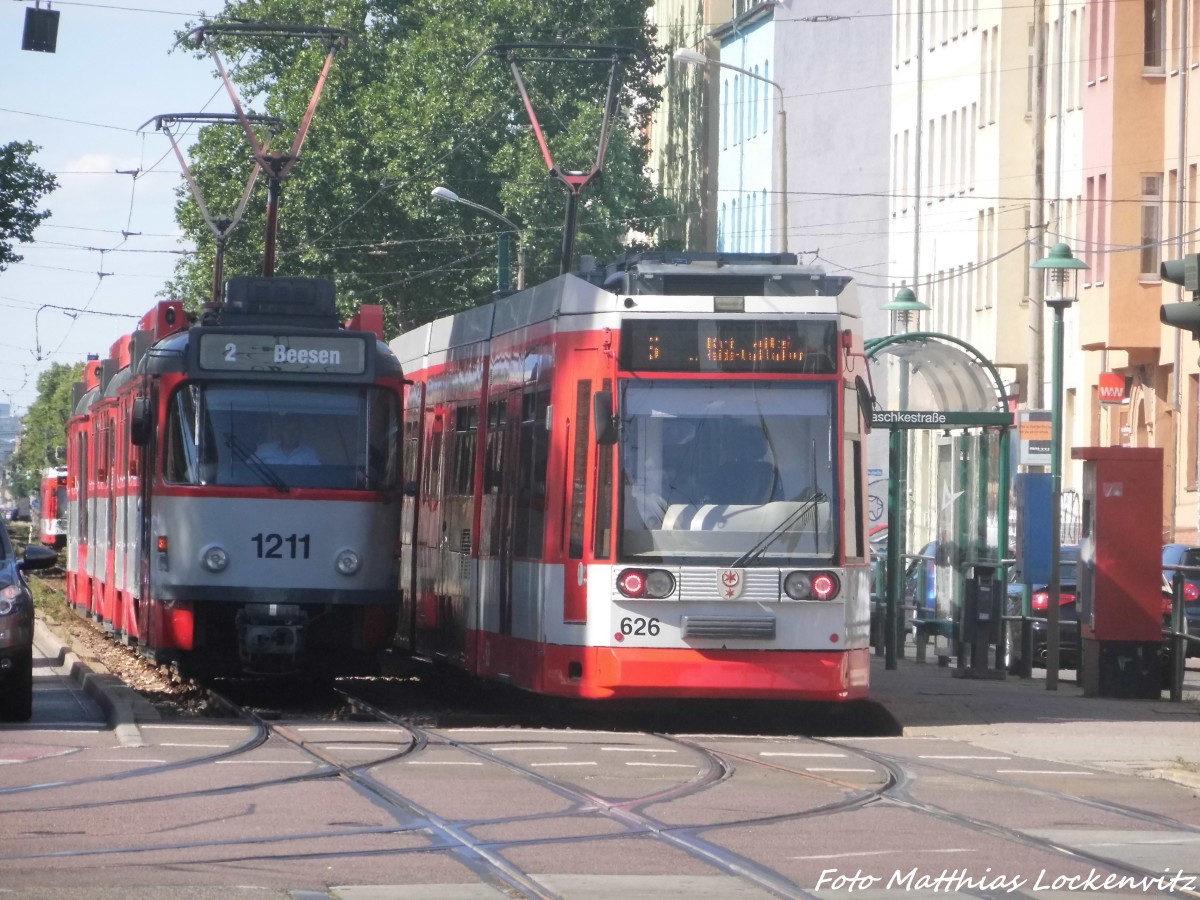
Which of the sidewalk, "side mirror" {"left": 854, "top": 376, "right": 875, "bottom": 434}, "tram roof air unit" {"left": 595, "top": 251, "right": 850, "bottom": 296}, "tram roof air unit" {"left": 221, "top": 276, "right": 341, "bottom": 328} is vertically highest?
"tram roof air unit" {"left": 221, "top": 276, "right": 341, "bottom": 328}

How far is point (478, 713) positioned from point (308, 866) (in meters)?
10.3

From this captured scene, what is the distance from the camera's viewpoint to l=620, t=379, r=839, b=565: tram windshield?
17.6 metres

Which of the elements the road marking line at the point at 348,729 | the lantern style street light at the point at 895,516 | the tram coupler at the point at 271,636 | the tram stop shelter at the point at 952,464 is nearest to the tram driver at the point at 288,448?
the tram coupler at the point at 271,636

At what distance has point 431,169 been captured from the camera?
69250 mm

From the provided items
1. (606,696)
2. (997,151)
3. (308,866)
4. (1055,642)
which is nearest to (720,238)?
(997,151)

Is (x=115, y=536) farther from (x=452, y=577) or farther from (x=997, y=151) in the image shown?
(x=997, y=151)

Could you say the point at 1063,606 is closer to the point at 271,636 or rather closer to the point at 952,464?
the point at 952,464

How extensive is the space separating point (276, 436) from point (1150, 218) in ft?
103

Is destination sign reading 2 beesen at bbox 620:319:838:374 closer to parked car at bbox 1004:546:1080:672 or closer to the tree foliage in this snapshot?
parked car at bbox 1004:546:1080:672

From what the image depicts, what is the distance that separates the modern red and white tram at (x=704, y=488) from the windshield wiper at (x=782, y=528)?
0.01 metres

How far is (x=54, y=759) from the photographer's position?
15.2 metres

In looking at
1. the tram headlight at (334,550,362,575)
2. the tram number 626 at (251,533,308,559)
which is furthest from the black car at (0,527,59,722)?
the tram headlight at (334,550,362,575)

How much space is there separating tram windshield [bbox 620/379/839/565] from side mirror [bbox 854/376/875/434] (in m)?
0.32

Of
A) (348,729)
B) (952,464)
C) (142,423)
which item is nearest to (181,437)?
(142,423)
